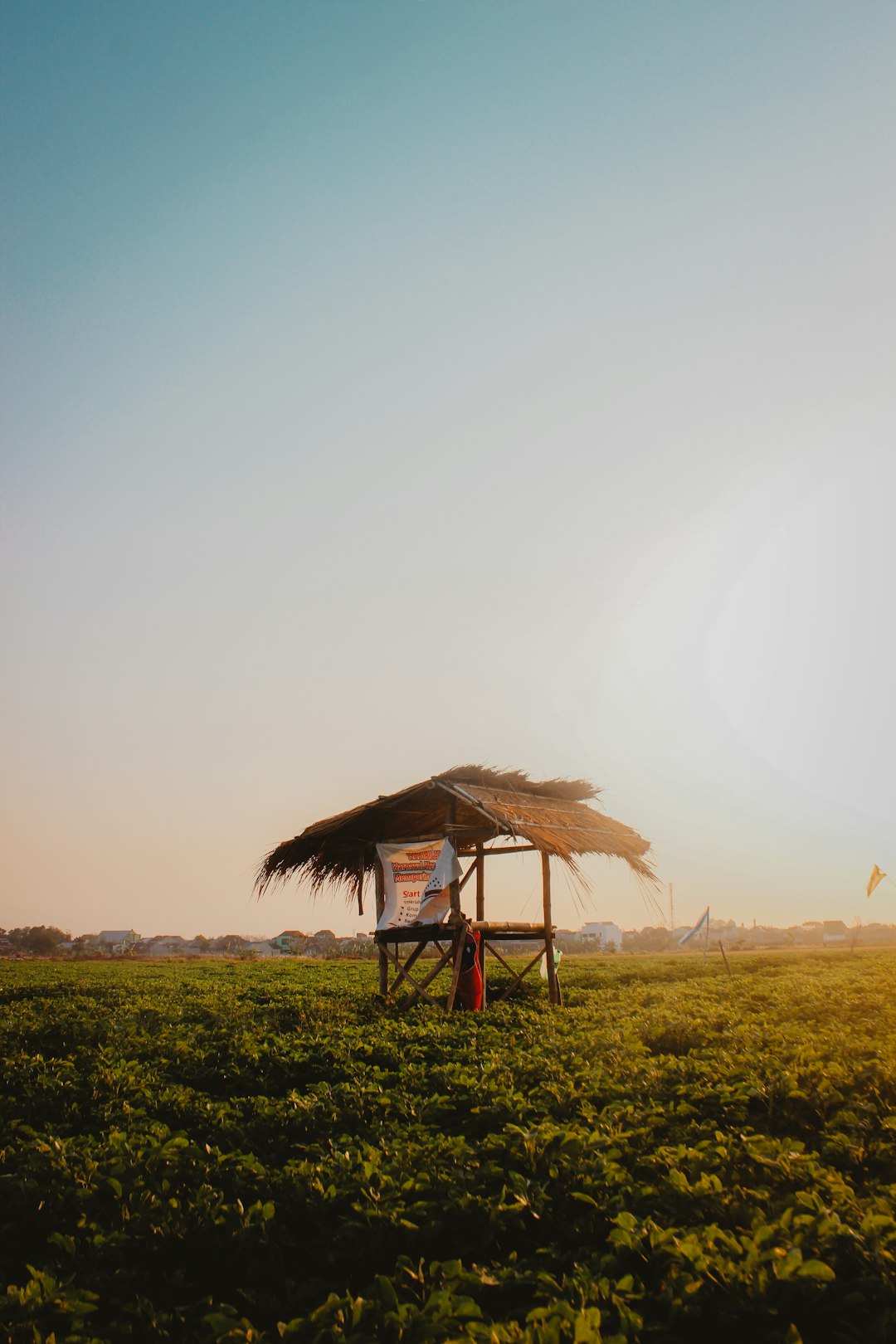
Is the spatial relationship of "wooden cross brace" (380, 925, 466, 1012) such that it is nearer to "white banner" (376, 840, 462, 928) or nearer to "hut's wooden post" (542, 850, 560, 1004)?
"white banner" (376, 840, 462, 928)

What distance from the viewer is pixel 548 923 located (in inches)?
575

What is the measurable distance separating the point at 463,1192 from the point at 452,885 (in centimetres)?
856

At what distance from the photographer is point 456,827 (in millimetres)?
13172

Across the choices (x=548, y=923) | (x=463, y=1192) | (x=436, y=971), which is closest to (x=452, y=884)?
(x=436, y=971)

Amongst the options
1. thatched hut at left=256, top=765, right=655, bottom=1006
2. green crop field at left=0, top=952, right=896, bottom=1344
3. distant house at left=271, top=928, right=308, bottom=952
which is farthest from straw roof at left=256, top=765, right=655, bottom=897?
distant house at left=271, top=928, right=308, bottom=952

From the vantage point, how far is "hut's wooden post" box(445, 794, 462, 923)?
506 inches

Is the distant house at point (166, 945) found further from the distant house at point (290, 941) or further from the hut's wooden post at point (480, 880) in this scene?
the hut's wooden post at point (480, 880)

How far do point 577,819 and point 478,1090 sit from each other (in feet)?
29.2

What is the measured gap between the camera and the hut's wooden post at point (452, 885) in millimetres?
12852

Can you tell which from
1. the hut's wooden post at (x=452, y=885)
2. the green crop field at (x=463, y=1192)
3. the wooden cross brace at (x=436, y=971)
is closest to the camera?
the green crop field at (x=463, y=1192)

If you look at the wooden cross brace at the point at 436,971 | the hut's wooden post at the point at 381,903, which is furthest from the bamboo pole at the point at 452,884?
the hut's wooden post at the point at 381,903

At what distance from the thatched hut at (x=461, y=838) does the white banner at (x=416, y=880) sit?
0.45 feet

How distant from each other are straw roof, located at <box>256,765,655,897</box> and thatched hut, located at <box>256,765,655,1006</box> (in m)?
0.02

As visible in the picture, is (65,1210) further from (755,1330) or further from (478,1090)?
(755,1330)
